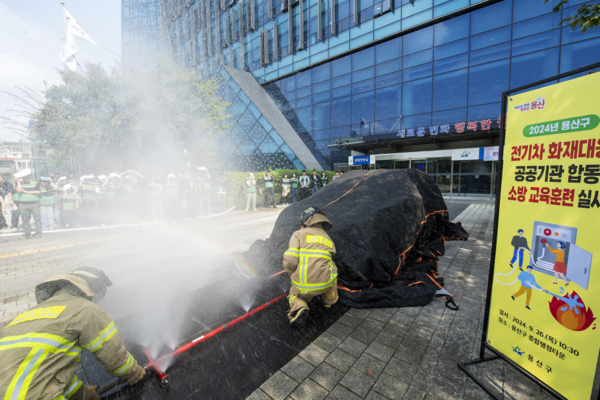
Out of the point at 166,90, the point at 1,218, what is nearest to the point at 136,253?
the point at 1,218

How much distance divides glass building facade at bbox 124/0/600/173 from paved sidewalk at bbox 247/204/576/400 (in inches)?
610

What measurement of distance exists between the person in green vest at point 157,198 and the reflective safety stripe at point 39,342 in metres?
8.88

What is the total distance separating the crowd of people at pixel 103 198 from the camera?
25.5 feet

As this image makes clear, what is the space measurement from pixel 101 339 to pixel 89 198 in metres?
10.4

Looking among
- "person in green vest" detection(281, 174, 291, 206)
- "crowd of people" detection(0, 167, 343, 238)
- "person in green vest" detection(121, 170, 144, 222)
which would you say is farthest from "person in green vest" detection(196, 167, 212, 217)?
"person in green vest" detection(281, 174, 291, 206)

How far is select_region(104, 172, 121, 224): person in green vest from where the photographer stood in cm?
1022

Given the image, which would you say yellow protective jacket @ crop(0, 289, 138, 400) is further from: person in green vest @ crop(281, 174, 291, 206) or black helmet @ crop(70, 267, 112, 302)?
person in green vest @ crop(281, 174, 291, 206)

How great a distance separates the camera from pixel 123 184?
34.5ft

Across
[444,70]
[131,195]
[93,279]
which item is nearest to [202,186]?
[131,195]

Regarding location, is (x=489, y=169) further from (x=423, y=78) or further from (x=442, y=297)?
(x=442, y=297)

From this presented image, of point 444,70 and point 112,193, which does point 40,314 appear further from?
point 444,70

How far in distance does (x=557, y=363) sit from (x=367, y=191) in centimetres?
337

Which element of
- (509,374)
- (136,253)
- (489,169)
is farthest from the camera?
(489,169)

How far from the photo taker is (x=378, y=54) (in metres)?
20.1
